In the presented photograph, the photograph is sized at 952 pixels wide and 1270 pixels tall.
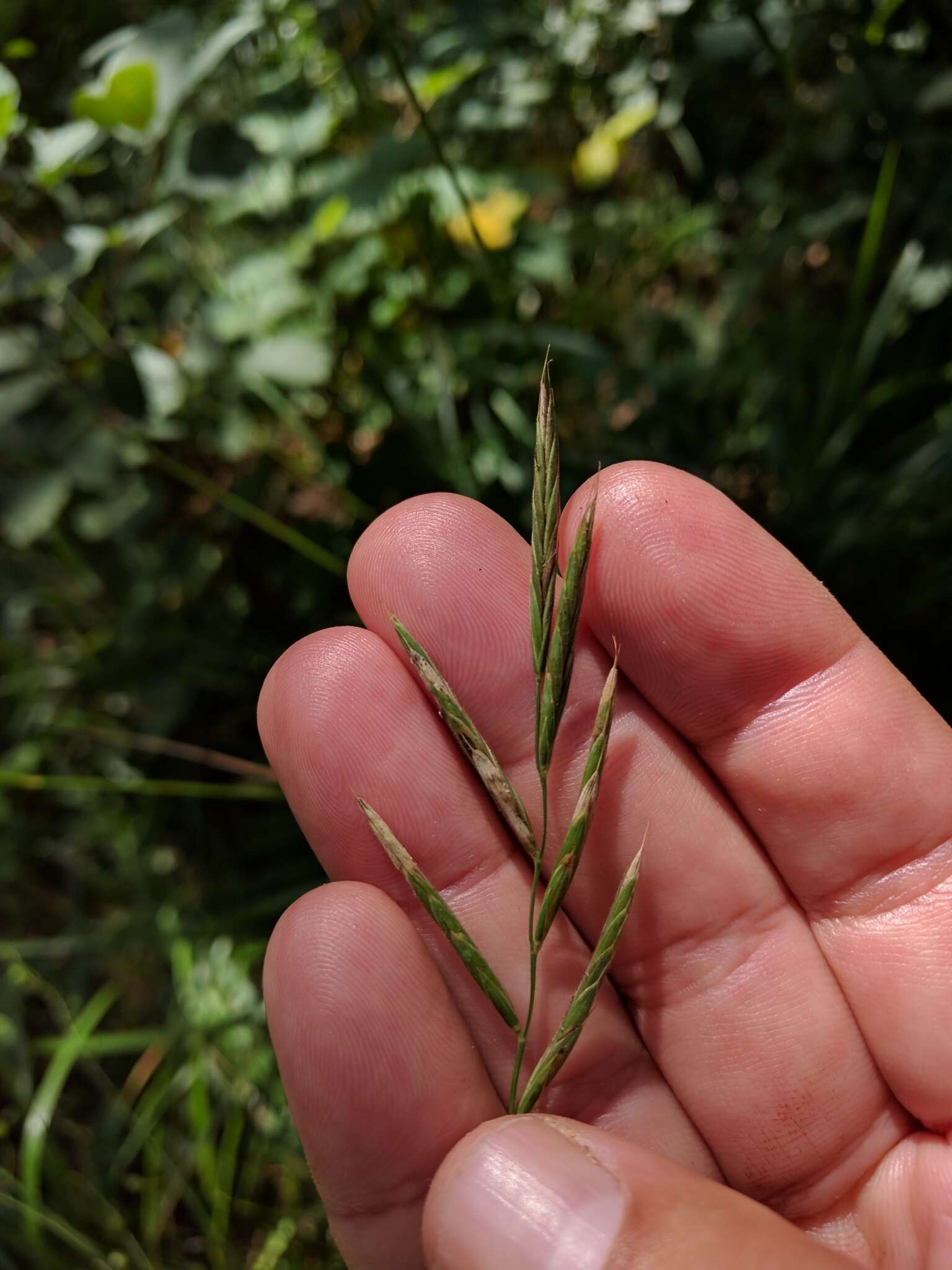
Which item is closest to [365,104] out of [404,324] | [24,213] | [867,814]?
[404,324]

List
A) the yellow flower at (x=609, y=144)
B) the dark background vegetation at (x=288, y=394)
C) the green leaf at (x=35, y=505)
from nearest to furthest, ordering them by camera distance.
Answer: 1. the green leaf at (x=35, y=505)
2. the dark background vegetation at (x=288, y=394)
3. the yellow flower at (x=609, y=144)

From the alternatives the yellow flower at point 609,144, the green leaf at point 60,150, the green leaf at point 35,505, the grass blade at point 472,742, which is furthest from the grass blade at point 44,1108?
the yellow flower at point 609,144

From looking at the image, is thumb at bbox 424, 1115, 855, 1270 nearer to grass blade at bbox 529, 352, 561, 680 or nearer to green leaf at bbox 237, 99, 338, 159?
grass blade at bbox 529, 352, 561, 680

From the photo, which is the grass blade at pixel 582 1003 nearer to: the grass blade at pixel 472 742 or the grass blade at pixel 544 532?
the grass blade at pixel 472 742

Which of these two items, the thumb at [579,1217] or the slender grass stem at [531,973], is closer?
the thumb at [579,1217]

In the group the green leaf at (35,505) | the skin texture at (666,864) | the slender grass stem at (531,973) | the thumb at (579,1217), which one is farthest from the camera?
the green leaf at (35,505)

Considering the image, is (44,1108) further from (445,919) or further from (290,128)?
(290,128)

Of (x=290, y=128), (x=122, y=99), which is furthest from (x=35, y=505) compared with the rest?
(x=290, y=128)
